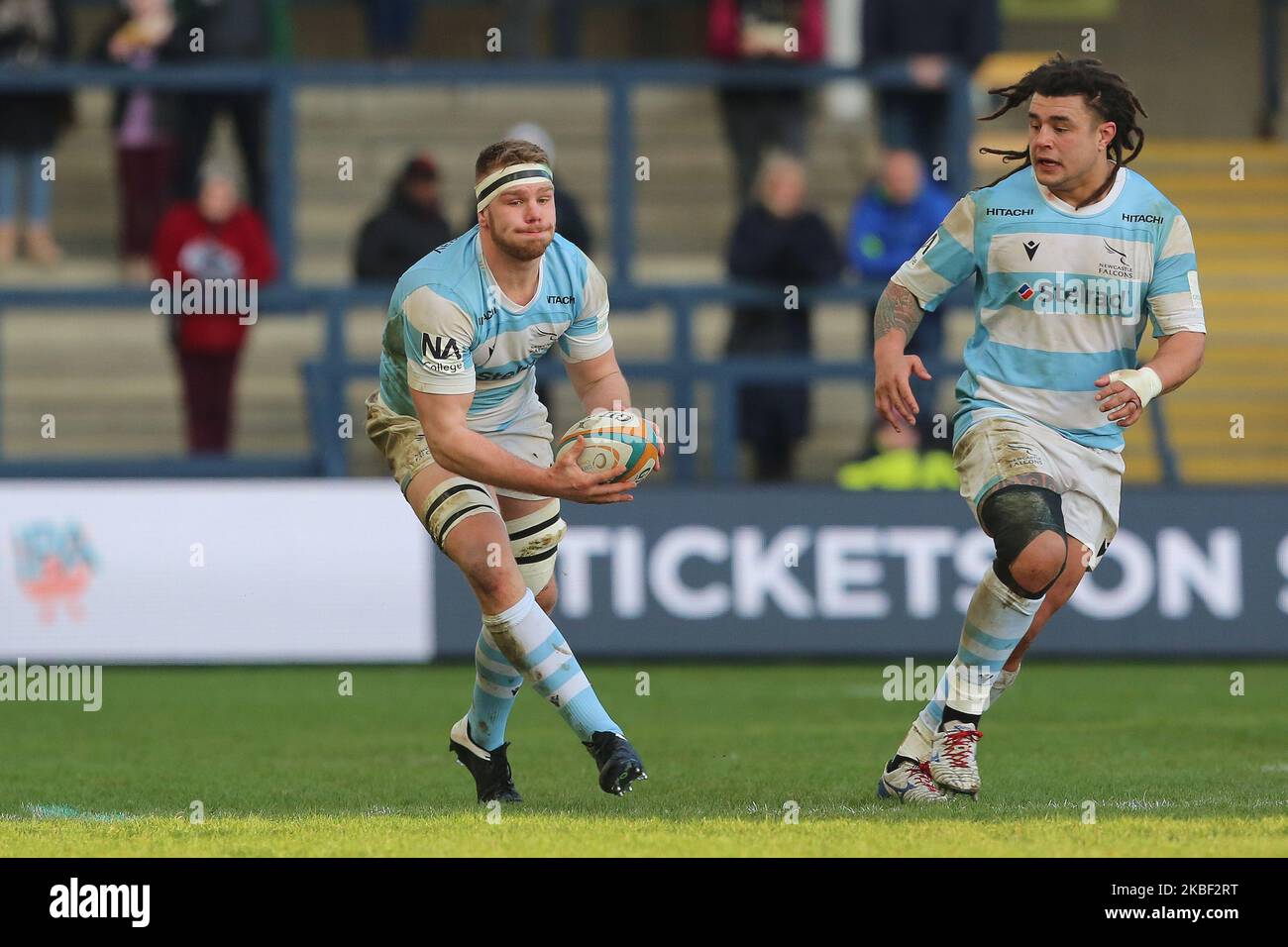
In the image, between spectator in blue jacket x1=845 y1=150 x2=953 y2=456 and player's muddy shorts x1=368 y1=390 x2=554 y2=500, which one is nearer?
player's muddy shorts x1=368 y1=390 x2=554 y2=500

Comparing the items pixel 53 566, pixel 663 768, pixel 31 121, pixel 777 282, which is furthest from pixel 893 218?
pixel 663 768

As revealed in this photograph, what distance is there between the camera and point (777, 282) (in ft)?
49.2

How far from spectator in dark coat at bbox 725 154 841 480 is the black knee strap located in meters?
7.09

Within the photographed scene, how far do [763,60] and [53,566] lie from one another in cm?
627

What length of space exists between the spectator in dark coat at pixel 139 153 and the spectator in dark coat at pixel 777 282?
4344 mm

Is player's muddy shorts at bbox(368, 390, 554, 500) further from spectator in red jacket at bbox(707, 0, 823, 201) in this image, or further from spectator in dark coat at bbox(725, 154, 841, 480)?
spectator in red jacket at bbox(707, 0, 823, 201)

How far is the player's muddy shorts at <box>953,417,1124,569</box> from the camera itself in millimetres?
7855

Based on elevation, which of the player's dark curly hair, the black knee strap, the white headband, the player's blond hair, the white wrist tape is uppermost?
the player's dark curly hair

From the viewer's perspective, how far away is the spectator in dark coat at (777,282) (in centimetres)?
1491

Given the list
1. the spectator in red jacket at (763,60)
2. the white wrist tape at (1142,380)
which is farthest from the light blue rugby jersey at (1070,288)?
the spectator in red jacket at (763,60)

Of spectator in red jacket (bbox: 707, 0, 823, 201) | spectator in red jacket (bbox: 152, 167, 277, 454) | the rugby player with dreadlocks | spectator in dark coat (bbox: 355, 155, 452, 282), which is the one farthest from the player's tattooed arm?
spectator in red jacket (bbox: 707, 0, 823, 201)

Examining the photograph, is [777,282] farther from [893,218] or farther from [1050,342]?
[1050,342]
